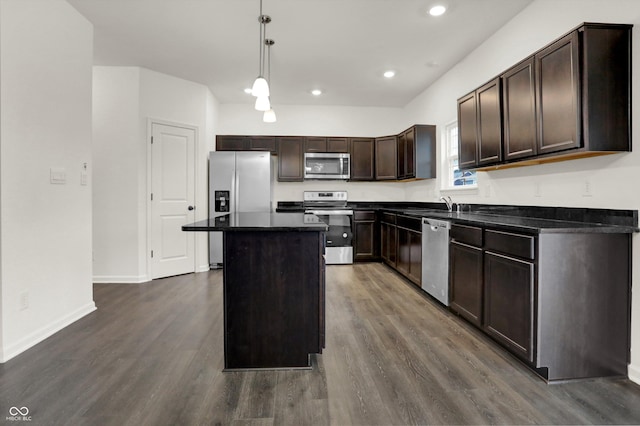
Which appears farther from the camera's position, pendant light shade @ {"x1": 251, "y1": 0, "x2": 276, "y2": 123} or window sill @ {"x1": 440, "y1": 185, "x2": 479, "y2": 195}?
window sill @ {"x1": 440, "y1": 185, "x2": 479, "y2": 195}

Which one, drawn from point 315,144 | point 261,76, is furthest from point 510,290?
point 315,144

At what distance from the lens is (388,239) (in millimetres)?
4918

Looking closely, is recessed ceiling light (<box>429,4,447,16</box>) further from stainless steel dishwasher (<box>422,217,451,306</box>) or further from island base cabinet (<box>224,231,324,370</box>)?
island base cabinet (<box>224,231,324,370</box>)

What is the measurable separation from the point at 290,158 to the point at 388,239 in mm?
2120

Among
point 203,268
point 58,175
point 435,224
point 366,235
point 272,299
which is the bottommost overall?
point 203,268

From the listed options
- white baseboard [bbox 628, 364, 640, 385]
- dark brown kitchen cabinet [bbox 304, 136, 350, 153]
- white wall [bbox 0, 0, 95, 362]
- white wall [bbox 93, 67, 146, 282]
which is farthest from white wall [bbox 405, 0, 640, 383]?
white wall [bbox 93, 67, 146, 282]

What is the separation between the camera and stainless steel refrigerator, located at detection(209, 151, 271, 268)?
4938mm

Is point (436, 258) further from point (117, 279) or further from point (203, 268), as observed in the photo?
point (117, 279)

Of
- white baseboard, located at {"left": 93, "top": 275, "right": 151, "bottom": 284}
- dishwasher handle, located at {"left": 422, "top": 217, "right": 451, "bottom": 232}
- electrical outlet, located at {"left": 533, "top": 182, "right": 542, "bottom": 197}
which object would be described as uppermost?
electrical outlet, located at {"left": 533, "top": 182, "right": 542, "bottom": 197}

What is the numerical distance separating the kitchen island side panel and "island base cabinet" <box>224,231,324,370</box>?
4.35ft

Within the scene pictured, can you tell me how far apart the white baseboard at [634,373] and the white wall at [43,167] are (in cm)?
387

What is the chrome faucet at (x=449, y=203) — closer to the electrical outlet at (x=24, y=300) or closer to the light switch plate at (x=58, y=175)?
the light switch plate at (x=58, y=175)

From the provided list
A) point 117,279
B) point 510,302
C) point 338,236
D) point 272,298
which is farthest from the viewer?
point 338,236

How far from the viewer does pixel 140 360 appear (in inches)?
84.6
